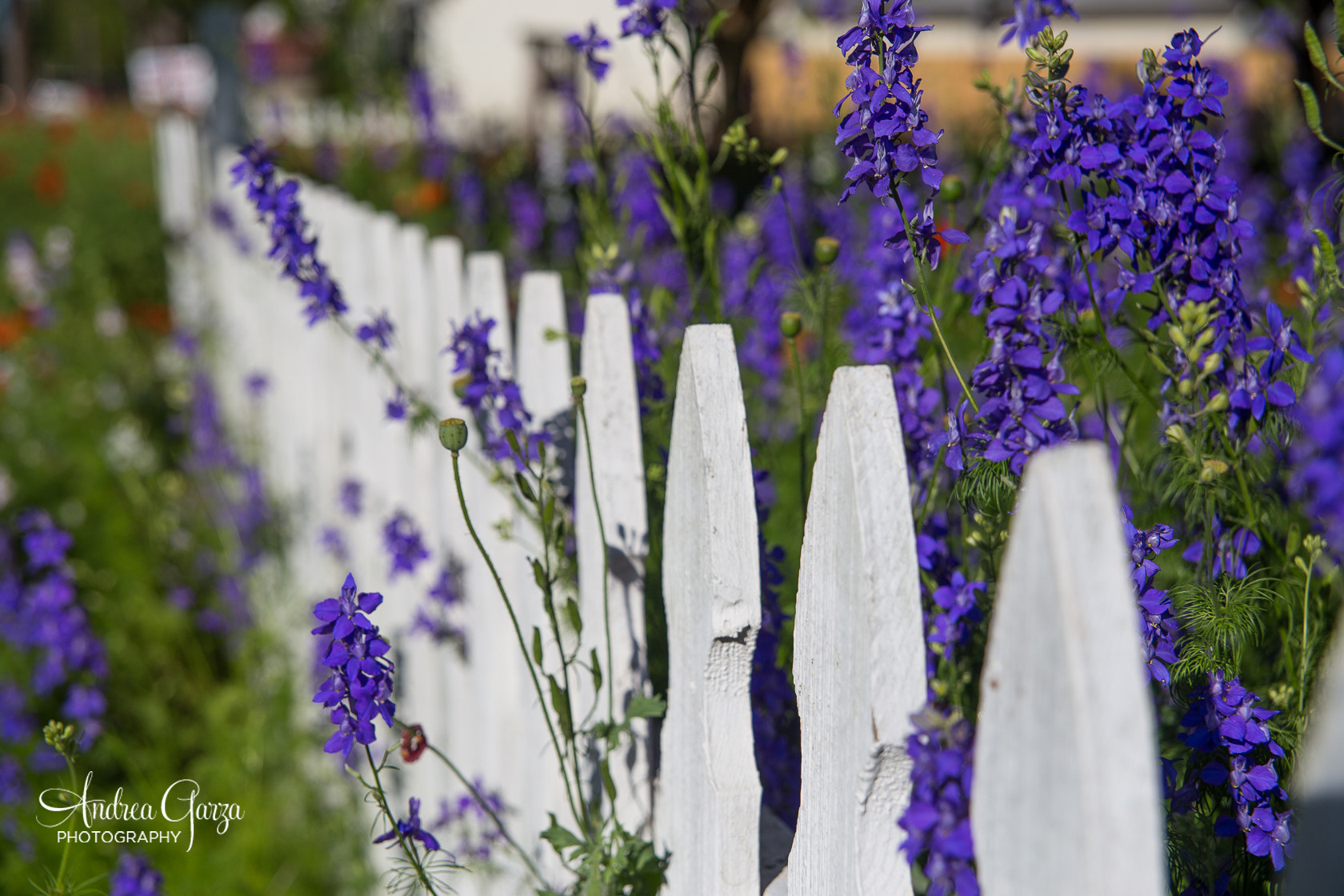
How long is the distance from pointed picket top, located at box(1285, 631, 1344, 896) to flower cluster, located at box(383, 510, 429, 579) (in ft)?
4.73

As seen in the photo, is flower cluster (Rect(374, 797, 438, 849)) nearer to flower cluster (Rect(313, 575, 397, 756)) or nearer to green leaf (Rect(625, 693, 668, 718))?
flower cluster (Rect(313, 575, 397, 756))

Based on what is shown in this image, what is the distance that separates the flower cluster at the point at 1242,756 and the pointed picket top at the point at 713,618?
40cm

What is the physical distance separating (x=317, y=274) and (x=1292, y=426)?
1368 millimetres

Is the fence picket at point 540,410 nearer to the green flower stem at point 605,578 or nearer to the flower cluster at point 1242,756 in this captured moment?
the green flower stem at point 605,578

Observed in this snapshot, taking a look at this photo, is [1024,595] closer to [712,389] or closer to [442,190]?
[712,389]

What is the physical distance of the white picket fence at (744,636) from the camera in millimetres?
597

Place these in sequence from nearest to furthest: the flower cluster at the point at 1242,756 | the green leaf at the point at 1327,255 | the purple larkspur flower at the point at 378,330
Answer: the flower cluster at the point at 1242,756
the green leaf at the point at 1327,255
the purple larkspur flower at the point at 378,330

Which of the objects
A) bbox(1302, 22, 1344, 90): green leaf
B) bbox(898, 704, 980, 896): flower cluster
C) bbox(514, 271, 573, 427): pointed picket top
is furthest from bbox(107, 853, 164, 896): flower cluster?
bbox(1302, 22, 1344, 90): green leaf

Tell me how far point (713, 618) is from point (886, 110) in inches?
19.9

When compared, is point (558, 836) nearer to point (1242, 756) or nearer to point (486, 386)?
point (486, 386)

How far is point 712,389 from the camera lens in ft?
3.25

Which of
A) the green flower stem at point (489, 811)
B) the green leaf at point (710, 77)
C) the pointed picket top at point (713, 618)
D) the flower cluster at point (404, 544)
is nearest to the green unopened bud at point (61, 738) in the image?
the green flower stem at point (489, 811)

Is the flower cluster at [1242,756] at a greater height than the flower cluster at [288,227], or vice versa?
the flower cluster at [288,227]

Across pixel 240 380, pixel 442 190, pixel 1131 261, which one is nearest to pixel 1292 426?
pixel 1131 261
